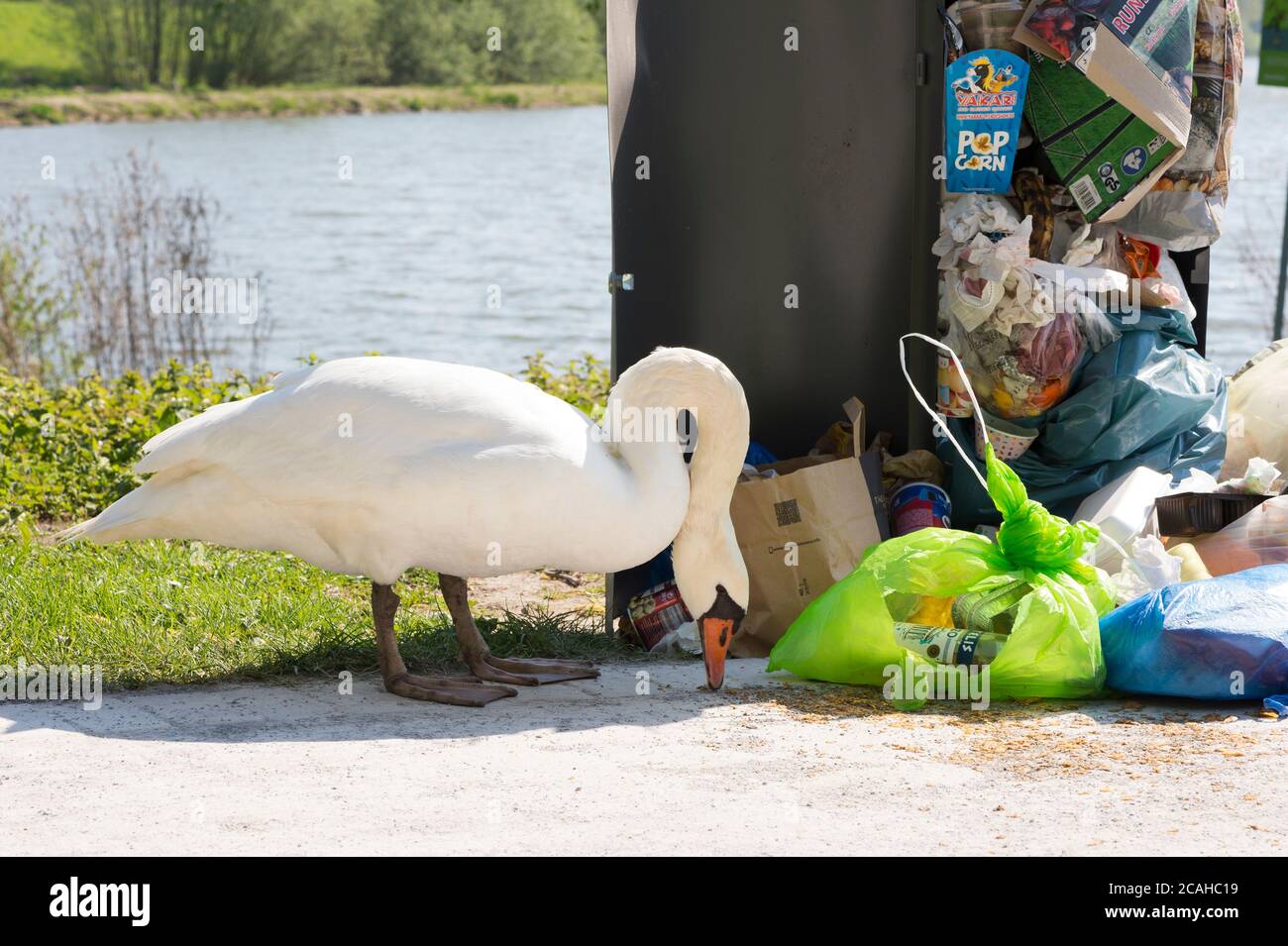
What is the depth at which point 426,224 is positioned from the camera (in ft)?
64.3

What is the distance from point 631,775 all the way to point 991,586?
1.36m

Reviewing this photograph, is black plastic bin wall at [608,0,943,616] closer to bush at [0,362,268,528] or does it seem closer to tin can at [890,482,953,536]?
tin can at [890,482,953,536]

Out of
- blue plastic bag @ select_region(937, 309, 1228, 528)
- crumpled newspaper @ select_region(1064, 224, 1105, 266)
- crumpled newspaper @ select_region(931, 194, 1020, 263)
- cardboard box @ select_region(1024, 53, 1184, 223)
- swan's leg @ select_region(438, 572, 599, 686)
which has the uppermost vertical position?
cardboard box @ select_region(1024, 53, 1184, 223)

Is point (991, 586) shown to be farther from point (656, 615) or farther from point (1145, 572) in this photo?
point (656, 615)

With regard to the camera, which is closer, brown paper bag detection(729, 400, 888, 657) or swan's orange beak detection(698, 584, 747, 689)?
swan's orange beak detection(698, 584, 747, 689)

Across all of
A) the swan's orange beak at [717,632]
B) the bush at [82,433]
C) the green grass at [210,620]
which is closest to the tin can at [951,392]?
the swan's orange beak at [717,632]

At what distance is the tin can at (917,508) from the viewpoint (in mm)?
5324

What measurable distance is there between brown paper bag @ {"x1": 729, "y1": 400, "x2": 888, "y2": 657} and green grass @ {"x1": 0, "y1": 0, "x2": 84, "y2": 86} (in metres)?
32.1

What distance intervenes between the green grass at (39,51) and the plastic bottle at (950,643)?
3292cm

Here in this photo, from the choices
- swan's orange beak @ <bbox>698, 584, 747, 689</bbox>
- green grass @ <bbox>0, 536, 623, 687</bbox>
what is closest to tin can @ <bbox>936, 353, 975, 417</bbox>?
swan's orange beak @ <bbox>698, 584, 747, 689</bbox>

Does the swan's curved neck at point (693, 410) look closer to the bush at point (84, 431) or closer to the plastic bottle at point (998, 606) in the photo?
the plastic bottle at point (998, 606)

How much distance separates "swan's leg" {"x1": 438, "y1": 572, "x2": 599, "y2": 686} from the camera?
15.1 ft

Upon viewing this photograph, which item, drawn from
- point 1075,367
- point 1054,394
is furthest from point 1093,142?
point 1054,394

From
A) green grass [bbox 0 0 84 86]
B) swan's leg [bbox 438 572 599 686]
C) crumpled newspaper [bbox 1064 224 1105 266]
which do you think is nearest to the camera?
swan's leg [bbox 438 572 599 686]
